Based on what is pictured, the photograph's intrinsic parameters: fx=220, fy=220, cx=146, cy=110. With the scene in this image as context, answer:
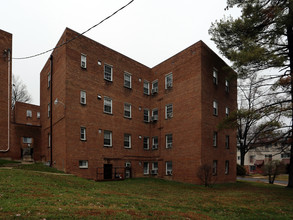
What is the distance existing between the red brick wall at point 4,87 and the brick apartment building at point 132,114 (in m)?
3.31

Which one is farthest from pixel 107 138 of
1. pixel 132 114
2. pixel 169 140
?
pixel 169 140

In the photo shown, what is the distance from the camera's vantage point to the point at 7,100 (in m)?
20.9

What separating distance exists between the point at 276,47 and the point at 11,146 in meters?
25.2

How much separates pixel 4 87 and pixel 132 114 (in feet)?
41.1

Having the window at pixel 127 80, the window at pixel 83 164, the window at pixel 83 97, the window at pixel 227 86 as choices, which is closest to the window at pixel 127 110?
the window at pixel 127 80

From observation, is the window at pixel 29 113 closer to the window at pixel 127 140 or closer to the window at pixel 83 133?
the window at pixel 127 140

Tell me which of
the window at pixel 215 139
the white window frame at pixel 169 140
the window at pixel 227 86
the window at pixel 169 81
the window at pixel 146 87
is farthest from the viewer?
the window at pixel 146 87

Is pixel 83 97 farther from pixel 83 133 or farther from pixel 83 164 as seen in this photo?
pixel 83 164

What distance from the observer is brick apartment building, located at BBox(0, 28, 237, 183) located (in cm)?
1898

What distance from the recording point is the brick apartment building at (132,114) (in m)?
19.0

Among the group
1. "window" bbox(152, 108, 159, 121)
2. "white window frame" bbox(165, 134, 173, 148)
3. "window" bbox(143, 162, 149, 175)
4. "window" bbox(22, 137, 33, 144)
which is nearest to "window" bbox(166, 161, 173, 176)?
"white window frame" bbox(165, 134, 173, 148)

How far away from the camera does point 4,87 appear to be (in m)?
20.8

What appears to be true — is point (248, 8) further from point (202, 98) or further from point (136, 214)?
point (136, 214)

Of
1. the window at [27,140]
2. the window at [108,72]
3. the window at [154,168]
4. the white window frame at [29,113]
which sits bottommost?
the window at [154,168]
